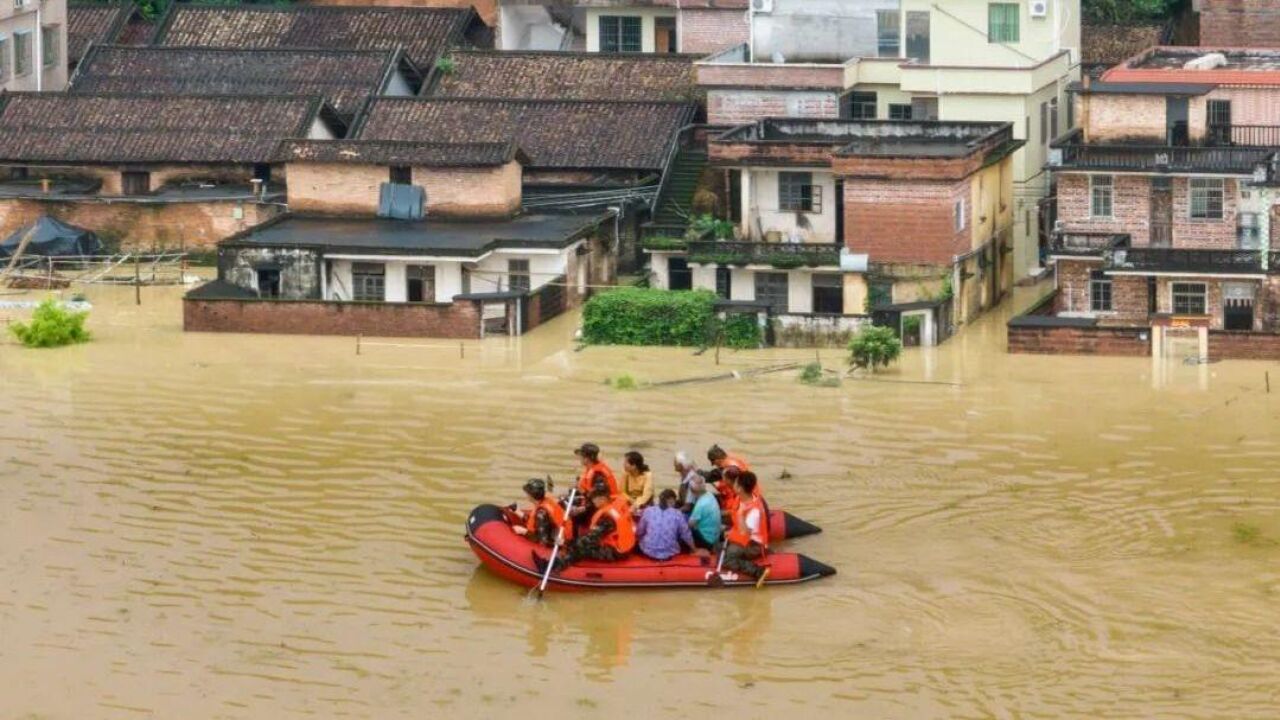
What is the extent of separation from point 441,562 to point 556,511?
2.13 metres

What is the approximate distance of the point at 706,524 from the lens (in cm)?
3934

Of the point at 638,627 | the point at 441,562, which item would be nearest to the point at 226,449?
the point at 441,562

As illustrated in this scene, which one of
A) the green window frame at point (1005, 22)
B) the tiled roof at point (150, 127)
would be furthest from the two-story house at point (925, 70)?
the tiled roof at point (150, 127)

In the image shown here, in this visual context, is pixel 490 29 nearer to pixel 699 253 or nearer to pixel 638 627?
pixel 699 253

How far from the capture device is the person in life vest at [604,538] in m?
38.8

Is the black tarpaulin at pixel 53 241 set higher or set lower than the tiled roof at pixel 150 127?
lower

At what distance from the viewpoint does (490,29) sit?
77.9 metres

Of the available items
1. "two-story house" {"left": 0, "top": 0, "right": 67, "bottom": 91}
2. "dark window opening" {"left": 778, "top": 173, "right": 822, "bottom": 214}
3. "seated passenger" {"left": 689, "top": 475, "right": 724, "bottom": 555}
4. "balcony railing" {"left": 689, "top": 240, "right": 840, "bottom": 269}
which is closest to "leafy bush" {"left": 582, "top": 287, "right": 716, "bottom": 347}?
"balcony railing" {"left": 689, "top": 240, "right": 840, "bottom": 269}

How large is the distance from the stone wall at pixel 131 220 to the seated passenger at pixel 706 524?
28.8 metres

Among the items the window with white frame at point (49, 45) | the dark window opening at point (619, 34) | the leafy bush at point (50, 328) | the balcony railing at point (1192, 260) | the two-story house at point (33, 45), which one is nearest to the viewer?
the balcony railing at point (1192, 260)

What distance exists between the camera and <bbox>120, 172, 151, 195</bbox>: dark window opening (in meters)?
68.1

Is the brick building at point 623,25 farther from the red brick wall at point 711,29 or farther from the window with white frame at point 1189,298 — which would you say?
the window with white frame at point 1189,298

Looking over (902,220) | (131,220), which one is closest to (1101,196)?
(902,220)

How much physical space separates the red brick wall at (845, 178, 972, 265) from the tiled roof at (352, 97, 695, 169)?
7.85 m
